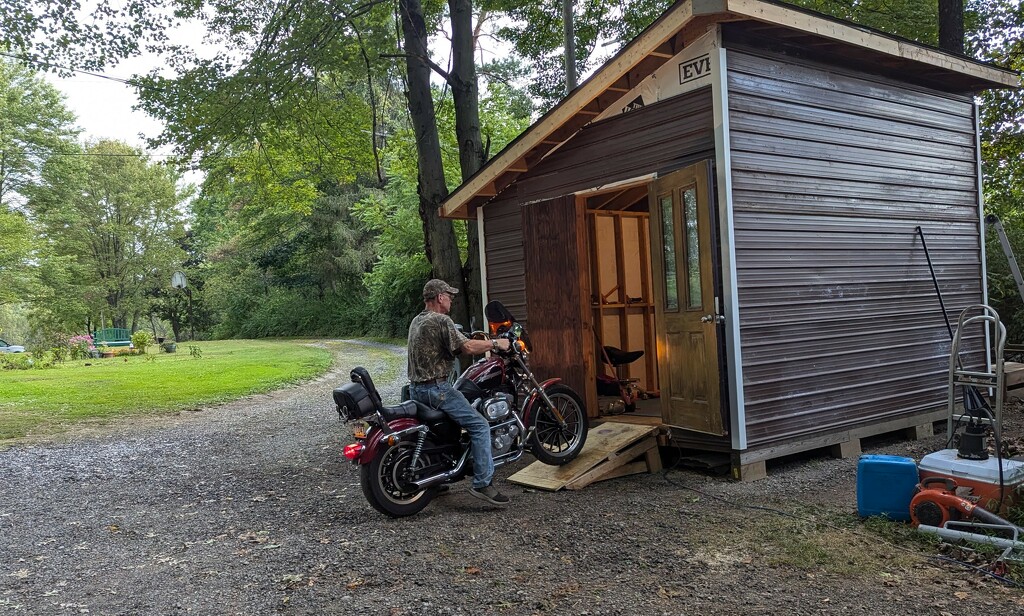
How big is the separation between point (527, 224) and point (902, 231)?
3.66 metres

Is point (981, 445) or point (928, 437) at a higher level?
point (981, 445)

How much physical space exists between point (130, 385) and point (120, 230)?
2264 centimetres

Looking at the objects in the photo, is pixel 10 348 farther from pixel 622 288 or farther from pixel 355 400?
pixel 355 400

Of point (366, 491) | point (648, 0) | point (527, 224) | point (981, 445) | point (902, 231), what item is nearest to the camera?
point (981, 445)

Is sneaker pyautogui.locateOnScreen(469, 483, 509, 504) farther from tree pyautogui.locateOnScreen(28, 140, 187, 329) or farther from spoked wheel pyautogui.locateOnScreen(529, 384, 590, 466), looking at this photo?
tree pyautogui.locateOnScreen(28, 140, 187, 329)

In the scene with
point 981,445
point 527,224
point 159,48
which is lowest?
point 981,445

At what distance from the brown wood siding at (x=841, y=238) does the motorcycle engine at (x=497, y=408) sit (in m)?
1.89

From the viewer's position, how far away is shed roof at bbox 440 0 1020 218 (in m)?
5.32

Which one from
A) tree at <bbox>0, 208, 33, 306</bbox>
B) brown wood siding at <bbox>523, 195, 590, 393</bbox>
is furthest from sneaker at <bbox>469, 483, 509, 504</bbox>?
tree at <bbox>0, 208, 33, 306</bbox>

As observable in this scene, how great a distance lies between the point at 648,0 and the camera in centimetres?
1379

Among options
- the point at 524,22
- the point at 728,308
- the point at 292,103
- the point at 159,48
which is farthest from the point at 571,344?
the point at 524,22

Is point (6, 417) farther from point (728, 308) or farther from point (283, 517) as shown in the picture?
point (728, 308)

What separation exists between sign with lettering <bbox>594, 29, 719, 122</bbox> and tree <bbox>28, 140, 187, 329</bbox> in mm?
29435

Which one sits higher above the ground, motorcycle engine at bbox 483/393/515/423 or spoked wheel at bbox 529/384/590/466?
motorcycle engine at bbox 483/393/515/423
